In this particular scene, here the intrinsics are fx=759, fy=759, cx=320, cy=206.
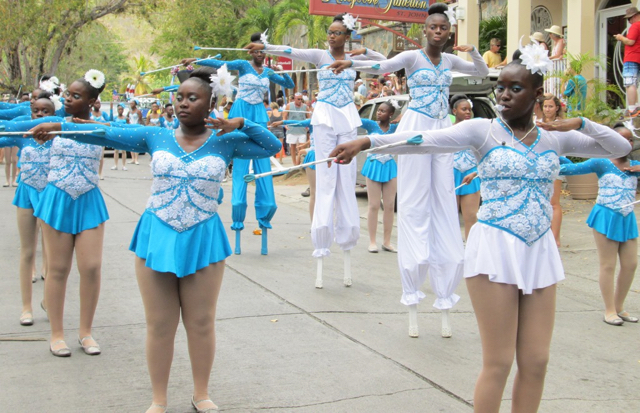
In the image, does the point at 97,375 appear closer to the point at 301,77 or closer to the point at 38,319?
the point at 38,319

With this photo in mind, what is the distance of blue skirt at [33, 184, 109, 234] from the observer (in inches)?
219

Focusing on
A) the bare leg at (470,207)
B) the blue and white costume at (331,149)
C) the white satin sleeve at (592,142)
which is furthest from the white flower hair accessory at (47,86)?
the bare leg at (470,207)

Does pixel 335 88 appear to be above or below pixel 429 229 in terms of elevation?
above

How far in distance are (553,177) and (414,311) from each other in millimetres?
2443

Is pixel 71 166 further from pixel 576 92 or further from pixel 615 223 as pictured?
pixel 576 92

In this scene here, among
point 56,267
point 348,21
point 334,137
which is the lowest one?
point 56,267

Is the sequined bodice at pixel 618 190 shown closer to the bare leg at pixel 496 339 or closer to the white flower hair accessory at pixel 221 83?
the bare leg at pixel 496 339

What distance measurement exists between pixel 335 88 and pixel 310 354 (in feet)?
10.6

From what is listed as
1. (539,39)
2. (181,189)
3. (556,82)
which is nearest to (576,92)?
(556,82)

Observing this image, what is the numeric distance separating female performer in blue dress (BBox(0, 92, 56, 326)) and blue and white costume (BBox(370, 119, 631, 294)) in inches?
143

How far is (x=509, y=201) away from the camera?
12.9 ft

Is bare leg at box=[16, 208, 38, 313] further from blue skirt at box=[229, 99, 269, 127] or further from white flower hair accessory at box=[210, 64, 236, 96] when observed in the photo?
blue skirt at box=[229, 99, 269, 127]

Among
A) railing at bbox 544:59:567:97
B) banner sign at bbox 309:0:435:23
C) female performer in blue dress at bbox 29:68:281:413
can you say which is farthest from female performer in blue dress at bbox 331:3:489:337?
banner sign at bbox 309:0:435:23

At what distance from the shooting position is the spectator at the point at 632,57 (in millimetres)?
13609
